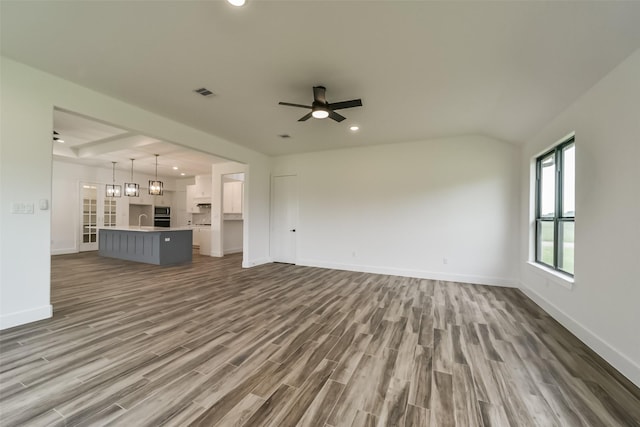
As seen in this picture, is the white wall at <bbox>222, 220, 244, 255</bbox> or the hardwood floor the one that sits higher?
the white wall at <bbox>222, 220, 244, 255</bbox>

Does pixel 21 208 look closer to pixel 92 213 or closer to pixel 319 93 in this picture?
pixel 319 93

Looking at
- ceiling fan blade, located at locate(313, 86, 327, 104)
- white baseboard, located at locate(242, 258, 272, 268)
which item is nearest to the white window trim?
ceiling fan blade, located at locate(313, 86, 327, 104)

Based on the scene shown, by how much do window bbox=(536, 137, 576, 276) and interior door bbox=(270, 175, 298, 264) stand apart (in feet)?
16.3

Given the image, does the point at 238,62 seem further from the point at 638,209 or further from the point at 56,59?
the point at 638,209

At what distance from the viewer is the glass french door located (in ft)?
28.3

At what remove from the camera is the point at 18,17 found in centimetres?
216

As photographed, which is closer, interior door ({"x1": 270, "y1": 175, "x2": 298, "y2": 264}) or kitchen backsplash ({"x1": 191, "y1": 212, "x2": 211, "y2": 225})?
interior door ({"x1": 270, "y1": 175, "x2": 298, "y2": 264})

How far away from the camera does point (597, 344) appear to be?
244cm

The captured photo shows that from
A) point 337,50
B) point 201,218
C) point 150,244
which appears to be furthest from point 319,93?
point 201,218

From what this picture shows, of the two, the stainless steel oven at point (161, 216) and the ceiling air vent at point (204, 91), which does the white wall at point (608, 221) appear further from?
the stainless steel oven at point (161, 216)

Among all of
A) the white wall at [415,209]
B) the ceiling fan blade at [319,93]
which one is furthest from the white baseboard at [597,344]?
the ceiling fan blade at [319,93]

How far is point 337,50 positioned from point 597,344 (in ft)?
12.4

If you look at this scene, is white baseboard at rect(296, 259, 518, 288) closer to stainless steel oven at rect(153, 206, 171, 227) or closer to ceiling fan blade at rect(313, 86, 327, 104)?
ceiling fan blade at rect(313, 86, 327, 104)

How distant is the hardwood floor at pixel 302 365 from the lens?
64.7 inches
